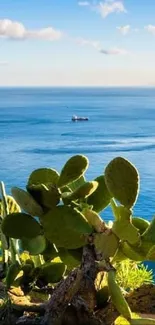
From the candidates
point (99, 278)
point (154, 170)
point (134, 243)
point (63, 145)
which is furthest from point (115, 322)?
point (63, 145)

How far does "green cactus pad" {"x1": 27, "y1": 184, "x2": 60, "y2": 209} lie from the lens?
1411 mm

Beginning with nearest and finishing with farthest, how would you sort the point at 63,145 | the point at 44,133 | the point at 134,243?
the point at 134,243 → the point at 63,145 → the point at 44,133

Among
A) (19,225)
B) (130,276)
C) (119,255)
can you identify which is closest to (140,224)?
(119,255)

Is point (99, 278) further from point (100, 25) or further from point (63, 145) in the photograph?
point (100, 25)

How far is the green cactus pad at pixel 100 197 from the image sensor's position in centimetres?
153

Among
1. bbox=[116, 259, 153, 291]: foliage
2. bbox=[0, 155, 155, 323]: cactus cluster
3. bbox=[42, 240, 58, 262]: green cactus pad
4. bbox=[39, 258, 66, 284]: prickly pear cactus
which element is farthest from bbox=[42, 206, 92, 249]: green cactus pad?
bbox=[116, 259, 153, 291]: foliage

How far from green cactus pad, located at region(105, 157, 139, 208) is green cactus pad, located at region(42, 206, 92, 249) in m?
0.10

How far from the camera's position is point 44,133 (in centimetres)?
3297

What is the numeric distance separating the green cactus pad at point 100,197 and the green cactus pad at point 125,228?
0.17 metres

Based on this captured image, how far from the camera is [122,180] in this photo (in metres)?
1.35

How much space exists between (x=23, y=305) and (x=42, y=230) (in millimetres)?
235

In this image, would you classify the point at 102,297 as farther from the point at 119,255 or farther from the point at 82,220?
the point at 82,220

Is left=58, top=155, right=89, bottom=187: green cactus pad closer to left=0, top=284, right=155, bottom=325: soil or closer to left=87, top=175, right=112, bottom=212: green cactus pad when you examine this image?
left=87, top=175, right=112, bottom=212: green cactus pad

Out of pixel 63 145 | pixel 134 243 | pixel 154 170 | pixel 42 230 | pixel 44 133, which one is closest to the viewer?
pixel 134 243
